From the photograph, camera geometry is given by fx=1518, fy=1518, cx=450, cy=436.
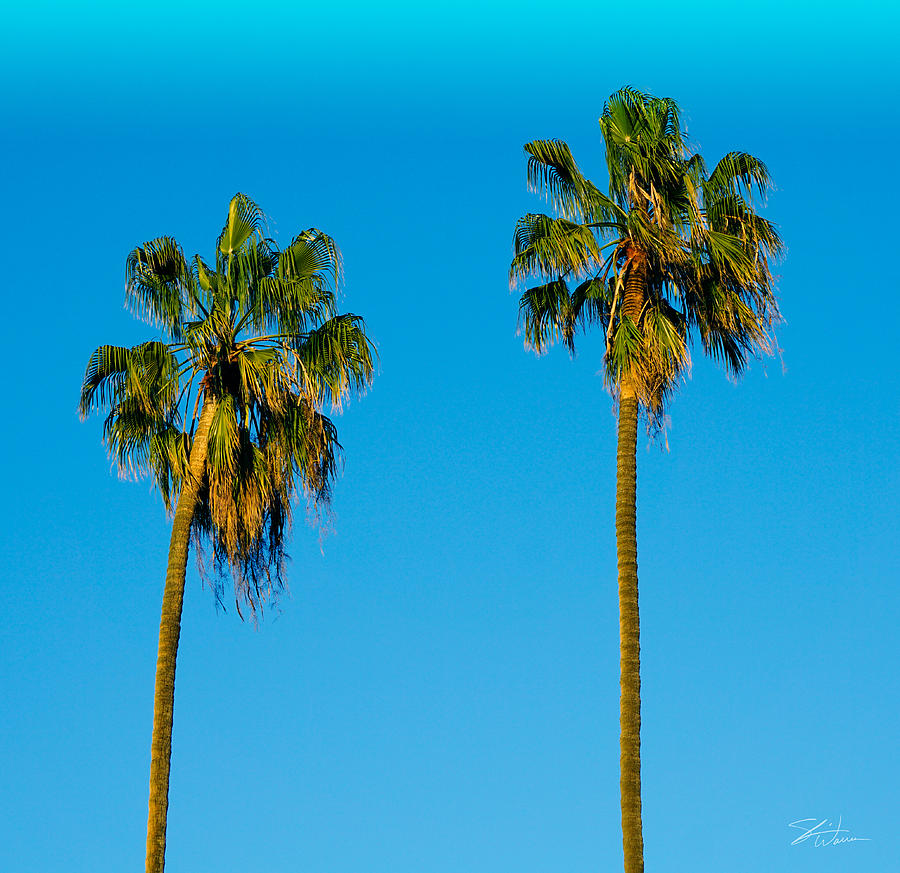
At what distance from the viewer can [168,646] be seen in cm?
2503

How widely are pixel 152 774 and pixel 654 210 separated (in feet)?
40.9

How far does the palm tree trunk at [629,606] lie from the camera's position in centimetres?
2239

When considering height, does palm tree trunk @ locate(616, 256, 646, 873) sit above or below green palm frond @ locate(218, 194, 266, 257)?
below

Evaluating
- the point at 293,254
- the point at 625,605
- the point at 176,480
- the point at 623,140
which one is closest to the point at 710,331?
the point at 623,140

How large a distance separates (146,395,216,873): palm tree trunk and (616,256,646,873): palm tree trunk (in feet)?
23.9

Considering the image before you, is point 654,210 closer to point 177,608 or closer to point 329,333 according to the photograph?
point 329,333

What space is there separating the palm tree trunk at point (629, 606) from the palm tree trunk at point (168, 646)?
729cm

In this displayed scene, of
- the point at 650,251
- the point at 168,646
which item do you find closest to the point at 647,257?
the point at 650,251

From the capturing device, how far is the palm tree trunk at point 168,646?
23.8 m

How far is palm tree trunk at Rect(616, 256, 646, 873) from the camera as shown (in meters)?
22.4

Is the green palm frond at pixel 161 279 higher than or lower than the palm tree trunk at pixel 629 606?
higher

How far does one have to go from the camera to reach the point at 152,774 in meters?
24.3

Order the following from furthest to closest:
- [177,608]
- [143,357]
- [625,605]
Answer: [143,357] < [177,608] < [625,605]

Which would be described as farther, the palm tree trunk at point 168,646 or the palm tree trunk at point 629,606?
the palm tree trunk at point 168,646
